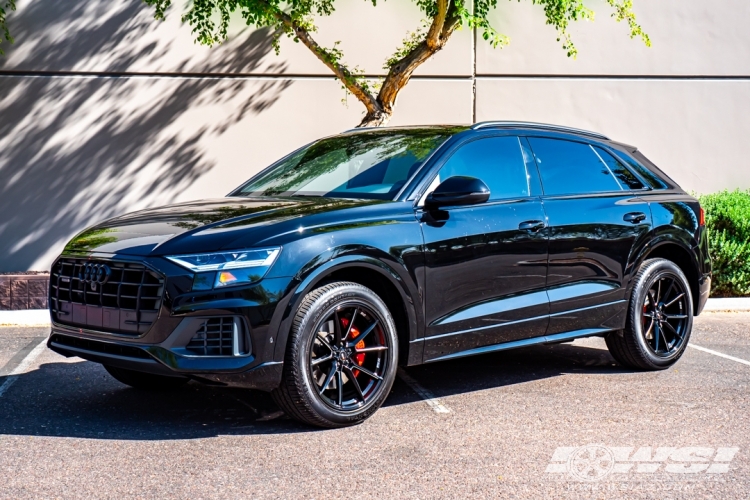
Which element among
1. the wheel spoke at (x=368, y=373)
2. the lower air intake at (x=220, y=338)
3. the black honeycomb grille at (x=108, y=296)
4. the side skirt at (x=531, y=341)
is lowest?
the side skirt at (x=531, y=341)

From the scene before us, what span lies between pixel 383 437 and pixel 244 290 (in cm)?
114

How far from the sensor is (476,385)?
6598mm

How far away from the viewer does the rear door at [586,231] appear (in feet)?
20.9

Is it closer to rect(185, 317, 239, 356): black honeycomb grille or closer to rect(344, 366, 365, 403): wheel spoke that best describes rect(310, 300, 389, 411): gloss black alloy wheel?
rect(344, 366, 365, 403): wheel spoke

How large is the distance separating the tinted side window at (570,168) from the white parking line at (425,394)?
1.59 meters

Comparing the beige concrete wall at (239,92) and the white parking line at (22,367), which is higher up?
the beige concrete wall at (239,92)

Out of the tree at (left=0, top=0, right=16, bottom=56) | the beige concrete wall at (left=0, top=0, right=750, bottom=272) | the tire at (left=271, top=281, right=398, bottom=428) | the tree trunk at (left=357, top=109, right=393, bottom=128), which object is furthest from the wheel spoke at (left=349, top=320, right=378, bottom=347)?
the tree at (left=0, top=0, right=16, bottom=56)

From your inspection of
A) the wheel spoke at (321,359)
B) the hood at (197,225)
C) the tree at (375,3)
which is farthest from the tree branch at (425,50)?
the wheel spoke at (321,359)

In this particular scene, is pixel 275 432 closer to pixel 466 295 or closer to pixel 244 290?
pixel 244 290

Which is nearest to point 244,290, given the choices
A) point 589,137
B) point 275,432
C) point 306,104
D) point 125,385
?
point 275,432

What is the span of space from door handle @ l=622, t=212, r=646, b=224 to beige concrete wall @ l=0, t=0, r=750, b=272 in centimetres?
626

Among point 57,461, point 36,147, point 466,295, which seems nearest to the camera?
point 57,461

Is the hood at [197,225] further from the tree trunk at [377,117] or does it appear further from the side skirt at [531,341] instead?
the tree trunk at [377,117]

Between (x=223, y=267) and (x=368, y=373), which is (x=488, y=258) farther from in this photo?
(x=223, y=267)
